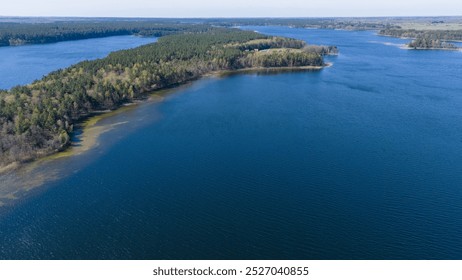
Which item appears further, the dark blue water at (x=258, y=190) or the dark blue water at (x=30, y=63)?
the dark blue water at (x=30, y=63)

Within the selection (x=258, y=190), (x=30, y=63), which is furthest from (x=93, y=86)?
(x=30, y=63)

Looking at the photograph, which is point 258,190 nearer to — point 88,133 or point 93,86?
point 88,133

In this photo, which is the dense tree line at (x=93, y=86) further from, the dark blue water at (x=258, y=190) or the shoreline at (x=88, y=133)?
the dark blue water at (x=258, y=190)

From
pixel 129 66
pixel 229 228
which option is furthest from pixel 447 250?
pixel 129 66

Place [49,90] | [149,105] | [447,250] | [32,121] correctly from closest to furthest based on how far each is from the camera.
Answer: [447,250] → [32,121] → [49,90] → [149,105]

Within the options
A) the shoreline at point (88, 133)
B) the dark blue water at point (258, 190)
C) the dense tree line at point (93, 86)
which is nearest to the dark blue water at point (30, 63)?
the dense tree line at point (93, 86)

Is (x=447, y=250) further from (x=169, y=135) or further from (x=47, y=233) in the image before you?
(x=169, y=135)
